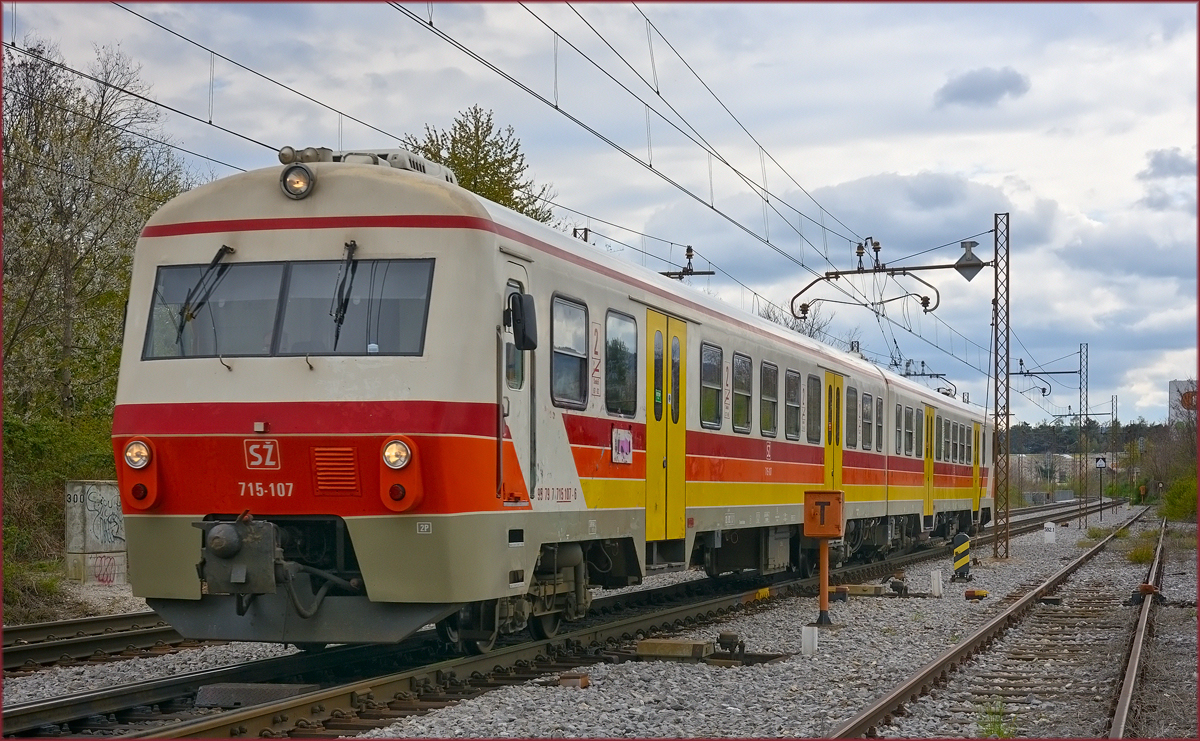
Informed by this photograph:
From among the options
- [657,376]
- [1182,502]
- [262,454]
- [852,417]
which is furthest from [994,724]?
[1182,502]

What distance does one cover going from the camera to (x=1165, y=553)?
30.9m

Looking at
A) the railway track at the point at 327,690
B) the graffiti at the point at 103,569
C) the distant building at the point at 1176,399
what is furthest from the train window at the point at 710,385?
the distant building at the point at 1176,399

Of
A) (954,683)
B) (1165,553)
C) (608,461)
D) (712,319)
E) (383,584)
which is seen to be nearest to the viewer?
(383,584)

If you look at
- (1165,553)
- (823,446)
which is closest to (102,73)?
(823,446)

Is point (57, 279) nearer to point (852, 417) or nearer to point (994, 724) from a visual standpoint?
point (852, 417)

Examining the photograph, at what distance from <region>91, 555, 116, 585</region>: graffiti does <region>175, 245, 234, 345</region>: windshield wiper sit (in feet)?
32.9

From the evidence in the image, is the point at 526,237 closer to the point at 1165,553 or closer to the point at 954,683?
the point at 954,683

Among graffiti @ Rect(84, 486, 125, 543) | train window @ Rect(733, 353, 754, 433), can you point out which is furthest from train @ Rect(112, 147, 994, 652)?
graffiti @ Rect(84, 486, 125, 543)

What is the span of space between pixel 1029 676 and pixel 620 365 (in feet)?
14.7

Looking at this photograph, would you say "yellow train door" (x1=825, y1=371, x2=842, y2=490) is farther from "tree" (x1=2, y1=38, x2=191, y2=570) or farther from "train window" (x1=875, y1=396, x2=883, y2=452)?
"tree" (x1=2, y1=38, x2=191, y2=570)

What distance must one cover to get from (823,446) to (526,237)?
1013cm

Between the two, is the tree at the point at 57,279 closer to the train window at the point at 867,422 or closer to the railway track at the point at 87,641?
the railway track at the point at 87,641

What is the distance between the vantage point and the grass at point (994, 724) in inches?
345

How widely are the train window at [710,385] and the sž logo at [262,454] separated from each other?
5.94m
